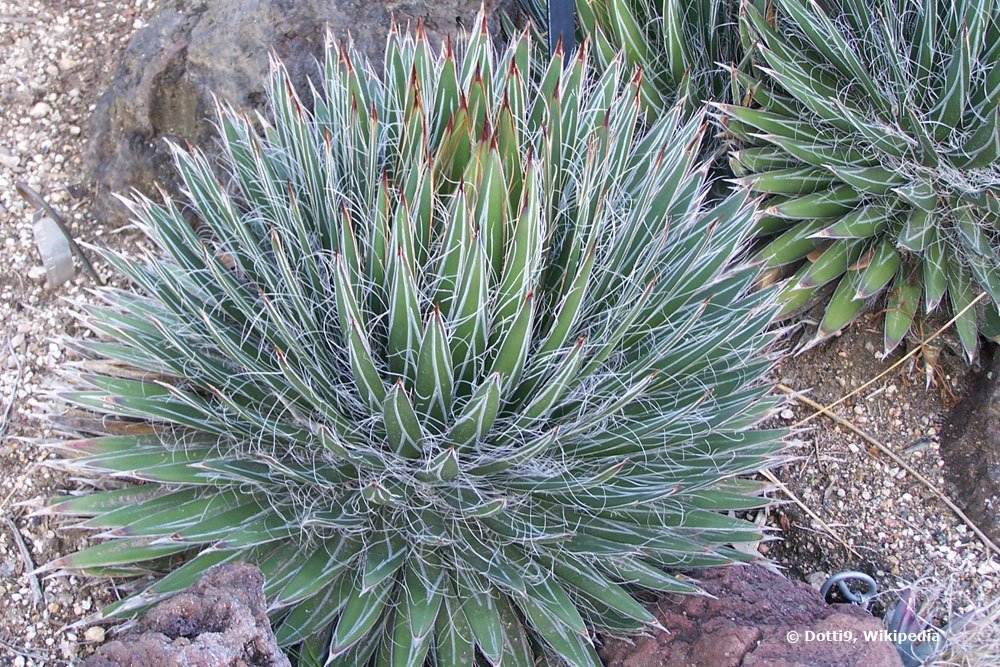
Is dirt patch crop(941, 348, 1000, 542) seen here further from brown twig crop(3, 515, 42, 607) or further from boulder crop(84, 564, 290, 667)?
brown twig crop(3, 515, 42, 607)

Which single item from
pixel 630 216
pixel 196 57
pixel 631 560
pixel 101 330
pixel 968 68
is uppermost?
pixel 196 57

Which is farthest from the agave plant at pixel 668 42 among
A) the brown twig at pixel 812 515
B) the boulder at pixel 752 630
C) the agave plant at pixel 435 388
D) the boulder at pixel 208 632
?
the boulder at pixel 208 632

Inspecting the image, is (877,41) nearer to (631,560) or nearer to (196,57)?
(631,560)

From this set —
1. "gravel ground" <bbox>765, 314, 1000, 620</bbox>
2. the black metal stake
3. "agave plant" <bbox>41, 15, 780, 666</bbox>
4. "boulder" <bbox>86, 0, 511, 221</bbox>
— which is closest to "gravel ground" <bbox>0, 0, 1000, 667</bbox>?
"gravel ground" <bbox>765, 314, 1000, 620</bbox>

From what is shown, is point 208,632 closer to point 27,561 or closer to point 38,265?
point 27,561

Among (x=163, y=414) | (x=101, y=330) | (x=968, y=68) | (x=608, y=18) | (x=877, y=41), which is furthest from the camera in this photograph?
(x=608, y=18)

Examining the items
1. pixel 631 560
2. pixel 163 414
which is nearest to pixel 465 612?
pixel 631 560

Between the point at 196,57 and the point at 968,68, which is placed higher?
the point at 196,57
